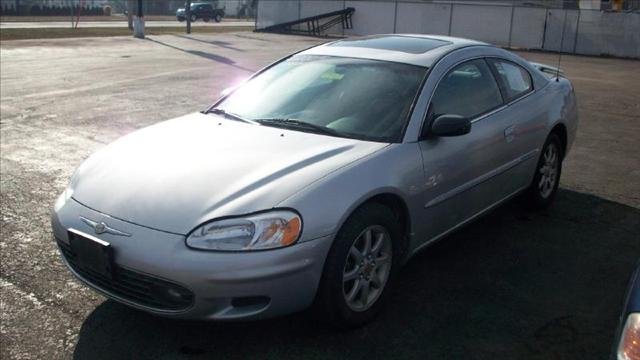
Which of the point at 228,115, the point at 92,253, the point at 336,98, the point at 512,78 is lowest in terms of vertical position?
the point at 92,253

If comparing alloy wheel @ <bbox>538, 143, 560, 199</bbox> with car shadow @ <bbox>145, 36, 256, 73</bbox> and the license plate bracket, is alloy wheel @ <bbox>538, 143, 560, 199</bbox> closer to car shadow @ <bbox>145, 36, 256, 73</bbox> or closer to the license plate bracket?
the license plate bracket

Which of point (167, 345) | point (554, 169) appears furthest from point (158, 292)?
point (554, 169)

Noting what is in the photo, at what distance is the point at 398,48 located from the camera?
15.4 ft

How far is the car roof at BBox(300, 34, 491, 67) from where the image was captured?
446cm

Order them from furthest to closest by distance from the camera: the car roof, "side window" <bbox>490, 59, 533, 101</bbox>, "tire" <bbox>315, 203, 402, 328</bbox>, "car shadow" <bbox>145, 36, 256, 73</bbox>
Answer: "car shadow" <bbox>145, 36, 256, 73</bbox> < "side window" <bbox>490, 59, 533, 101</bbox> < the car roof < "tire" <bbox>315, 203, 402, 328</bbox>

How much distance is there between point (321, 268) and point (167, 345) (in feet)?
2.96

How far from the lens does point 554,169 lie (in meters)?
5.68

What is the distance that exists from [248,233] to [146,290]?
1.91ft

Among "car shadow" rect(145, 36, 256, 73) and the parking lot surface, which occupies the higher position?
"car shadow" rect(145, 36, 256, 73)

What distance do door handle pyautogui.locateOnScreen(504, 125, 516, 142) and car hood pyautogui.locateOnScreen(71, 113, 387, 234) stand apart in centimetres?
138

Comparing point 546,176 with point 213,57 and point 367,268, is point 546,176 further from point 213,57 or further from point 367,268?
point 213,57

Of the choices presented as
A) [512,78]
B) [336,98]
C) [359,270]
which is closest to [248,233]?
[359,270]

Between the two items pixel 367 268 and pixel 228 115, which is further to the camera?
pixel 228 115

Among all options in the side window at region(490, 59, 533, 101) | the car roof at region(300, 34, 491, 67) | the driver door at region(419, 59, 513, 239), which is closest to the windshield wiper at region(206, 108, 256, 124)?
the car roof at region(300, 34, 491, 67)
